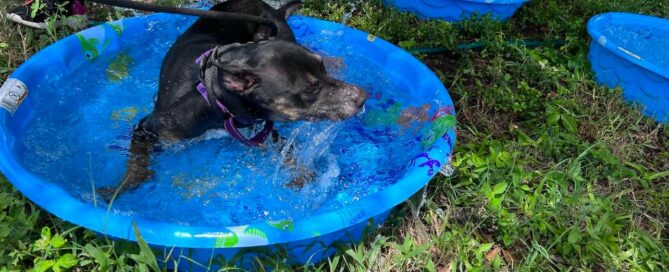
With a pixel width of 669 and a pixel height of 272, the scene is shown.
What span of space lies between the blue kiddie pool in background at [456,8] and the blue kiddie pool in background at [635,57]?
867 millimetres

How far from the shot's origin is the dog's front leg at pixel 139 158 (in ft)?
12.3

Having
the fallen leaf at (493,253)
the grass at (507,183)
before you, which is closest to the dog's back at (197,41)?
the grass at (507,183)

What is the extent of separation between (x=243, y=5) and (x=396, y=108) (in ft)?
5.09

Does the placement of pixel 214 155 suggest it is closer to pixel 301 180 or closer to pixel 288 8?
pixel 301 180

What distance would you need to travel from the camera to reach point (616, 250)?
11.1ft

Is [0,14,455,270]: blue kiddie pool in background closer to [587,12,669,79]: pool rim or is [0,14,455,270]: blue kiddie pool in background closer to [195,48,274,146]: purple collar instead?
[195,48,274,146]: purple collar

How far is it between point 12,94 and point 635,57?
4.79 meters

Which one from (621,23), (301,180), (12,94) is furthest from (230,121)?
(621,23)

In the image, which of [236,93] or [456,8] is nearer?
[236,93]

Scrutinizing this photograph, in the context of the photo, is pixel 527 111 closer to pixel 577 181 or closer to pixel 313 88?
pixel 577 181

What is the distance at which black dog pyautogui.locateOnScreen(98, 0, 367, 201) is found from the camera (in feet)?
10.8

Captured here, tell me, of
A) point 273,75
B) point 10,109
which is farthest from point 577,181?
point 10,109

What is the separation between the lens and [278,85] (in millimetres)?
3309

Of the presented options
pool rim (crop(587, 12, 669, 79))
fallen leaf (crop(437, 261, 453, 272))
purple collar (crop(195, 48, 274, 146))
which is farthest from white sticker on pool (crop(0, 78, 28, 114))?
pool rim (crop(587, 12, 669, 79))
